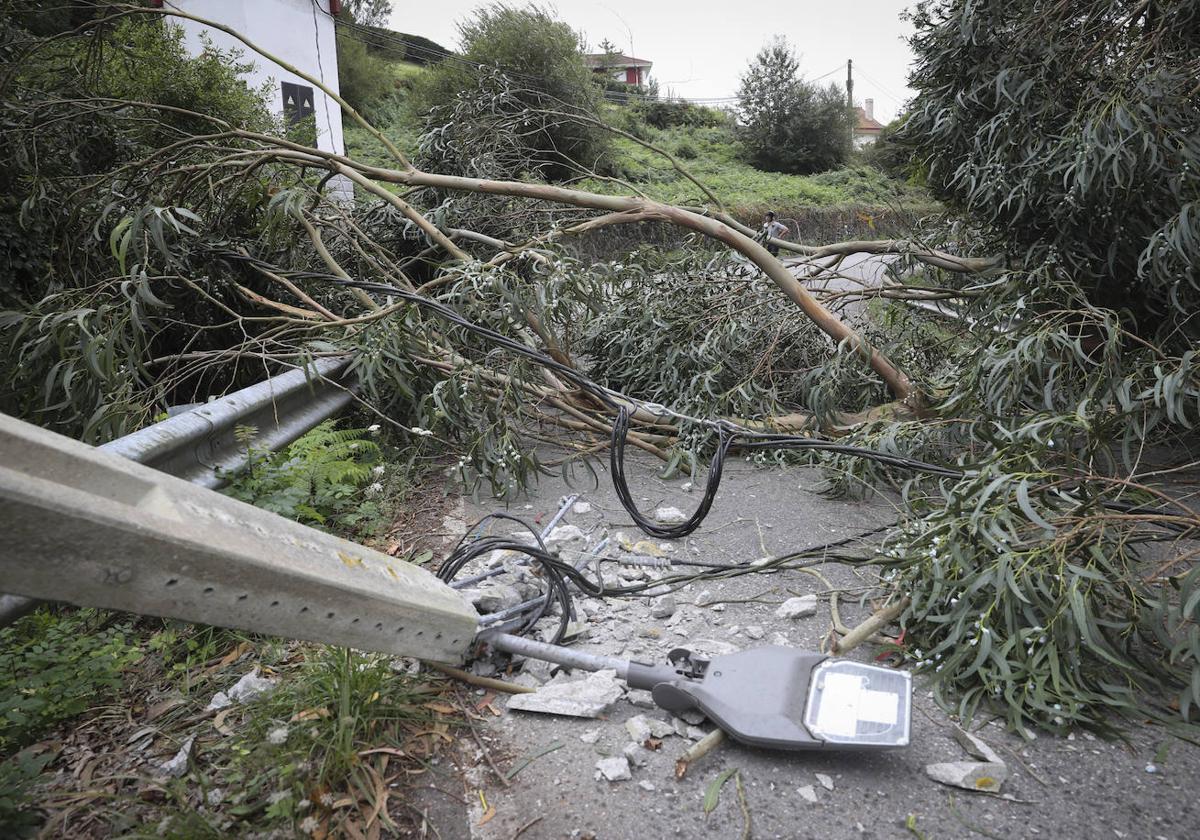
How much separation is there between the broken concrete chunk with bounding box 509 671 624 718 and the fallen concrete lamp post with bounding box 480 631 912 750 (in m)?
0.05

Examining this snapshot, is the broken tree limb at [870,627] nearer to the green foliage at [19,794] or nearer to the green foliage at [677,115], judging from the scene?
the green foliage at [19,794]

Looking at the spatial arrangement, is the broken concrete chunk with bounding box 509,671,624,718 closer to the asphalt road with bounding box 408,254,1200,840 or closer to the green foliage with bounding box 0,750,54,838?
the asphalt road with bounding box 408,254,1200,840

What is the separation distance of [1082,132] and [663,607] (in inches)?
147

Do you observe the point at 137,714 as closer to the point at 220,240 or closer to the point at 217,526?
the point at 217,526

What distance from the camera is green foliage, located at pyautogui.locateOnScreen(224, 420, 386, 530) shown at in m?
3.71

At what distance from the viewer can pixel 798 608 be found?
3.21m

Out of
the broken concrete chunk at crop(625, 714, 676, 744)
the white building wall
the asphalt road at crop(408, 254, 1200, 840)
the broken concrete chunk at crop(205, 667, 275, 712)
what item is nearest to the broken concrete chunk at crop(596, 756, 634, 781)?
the asphalt road at crop(408, 254, 1200, 840)

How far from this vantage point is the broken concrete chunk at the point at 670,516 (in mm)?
4328

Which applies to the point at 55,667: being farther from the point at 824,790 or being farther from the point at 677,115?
the point at 677,115

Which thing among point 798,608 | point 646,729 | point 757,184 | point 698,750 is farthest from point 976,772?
point 757,184

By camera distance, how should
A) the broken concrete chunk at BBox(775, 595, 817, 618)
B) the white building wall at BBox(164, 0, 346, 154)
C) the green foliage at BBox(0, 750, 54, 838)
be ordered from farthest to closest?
the white building wall at BBox(164, 0, 346, 154), the broken concrete chunk at BBox(775, 595, 817, 618), the green foliage at BBox(0, 750, 54, 838)

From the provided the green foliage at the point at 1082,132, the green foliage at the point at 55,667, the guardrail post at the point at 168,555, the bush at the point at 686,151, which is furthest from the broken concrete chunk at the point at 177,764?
the bush at the point at 686,151

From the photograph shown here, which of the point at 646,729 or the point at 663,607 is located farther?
the point at 663,607

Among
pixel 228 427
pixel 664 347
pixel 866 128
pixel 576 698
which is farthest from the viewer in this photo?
pixel 866 128
